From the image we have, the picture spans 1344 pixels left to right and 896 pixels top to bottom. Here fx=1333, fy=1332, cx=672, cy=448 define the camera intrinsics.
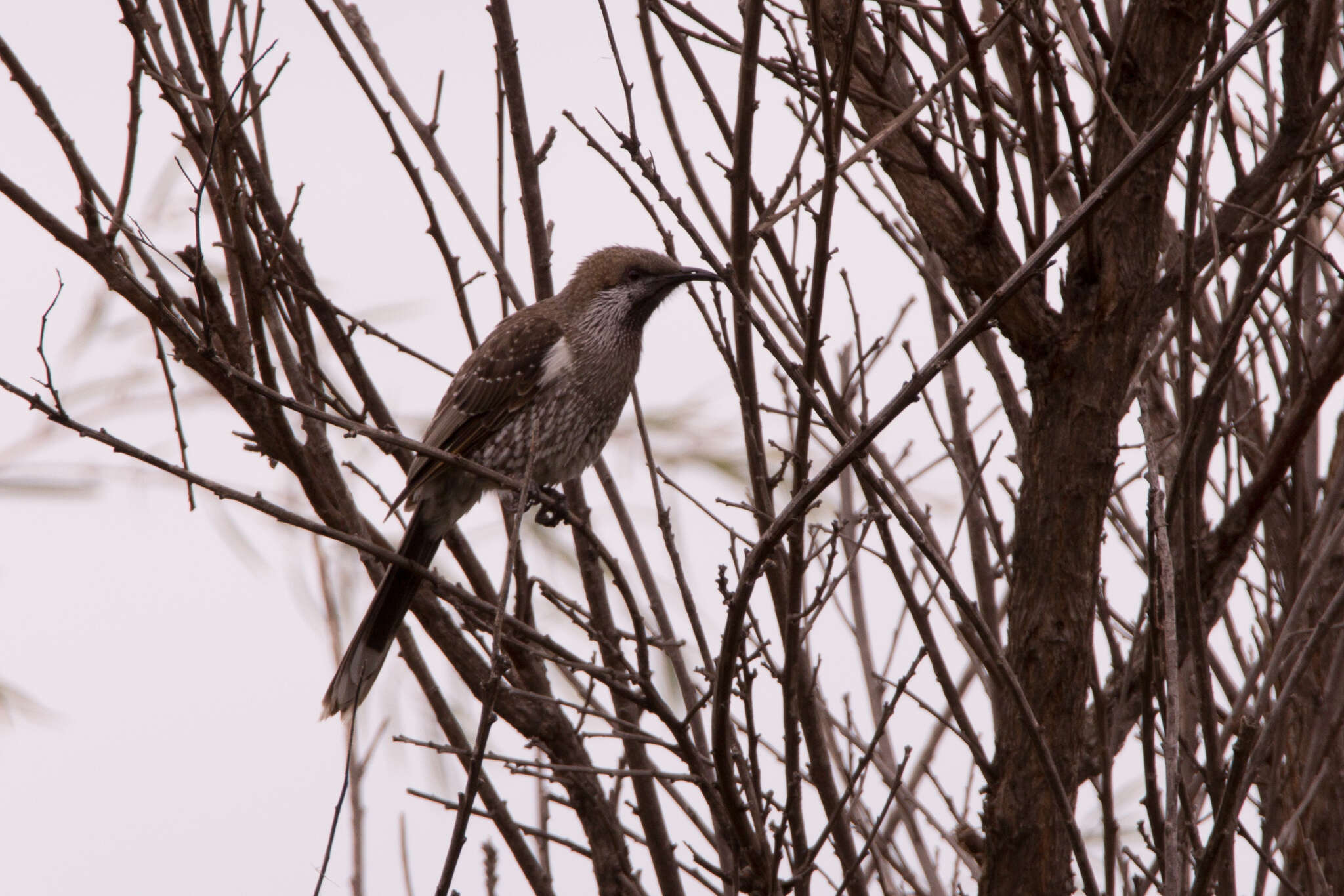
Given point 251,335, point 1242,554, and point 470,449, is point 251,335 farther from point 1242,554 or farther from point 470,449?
point 1242,554

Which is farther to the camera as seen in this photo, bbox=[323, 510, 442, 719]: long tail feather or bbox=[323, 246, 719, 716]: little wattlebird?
bbox=[323, 246, 719, 716]: little wattlebird

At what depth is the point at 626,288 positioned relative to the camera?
5000mm

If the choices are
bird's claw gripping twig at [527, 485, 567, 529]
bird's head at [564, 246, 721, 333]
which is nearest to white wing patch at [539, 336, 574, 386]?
bird's head at [564, 246, 721, 333]

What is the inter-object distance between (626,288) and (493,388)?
0.71m

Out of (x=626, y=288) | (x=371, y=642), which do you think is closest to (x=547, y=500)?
(x=371, y=642)

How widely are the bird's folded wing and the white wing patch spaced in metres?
0.01

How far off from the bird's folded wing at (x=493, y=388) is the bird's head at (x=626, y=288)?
0.90ft

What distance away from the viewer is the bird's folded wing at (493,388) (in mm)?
4605

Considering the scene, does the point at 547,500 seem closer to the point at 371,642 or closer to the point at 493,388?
the point at 371,642

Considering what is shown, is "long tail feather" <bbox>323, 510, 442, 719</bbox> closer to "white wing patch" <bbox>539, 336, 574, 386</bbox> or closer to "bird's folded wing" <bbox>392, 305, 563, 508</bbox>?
"bird's folded wing" <bbox>392, 305, 563, 508</bbox>

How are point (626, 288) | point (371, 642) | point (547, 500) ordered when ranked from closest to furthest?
point (547, 500)
point (371, 642)
point (626, 288)

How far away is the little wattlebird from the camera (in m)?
4.38

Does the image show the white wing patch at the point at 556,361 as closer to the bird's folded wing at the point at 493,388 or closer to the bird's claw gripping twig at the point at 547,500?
the bird's folded wing at the point at 493,388

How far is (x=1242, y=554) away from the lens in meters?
3.01
